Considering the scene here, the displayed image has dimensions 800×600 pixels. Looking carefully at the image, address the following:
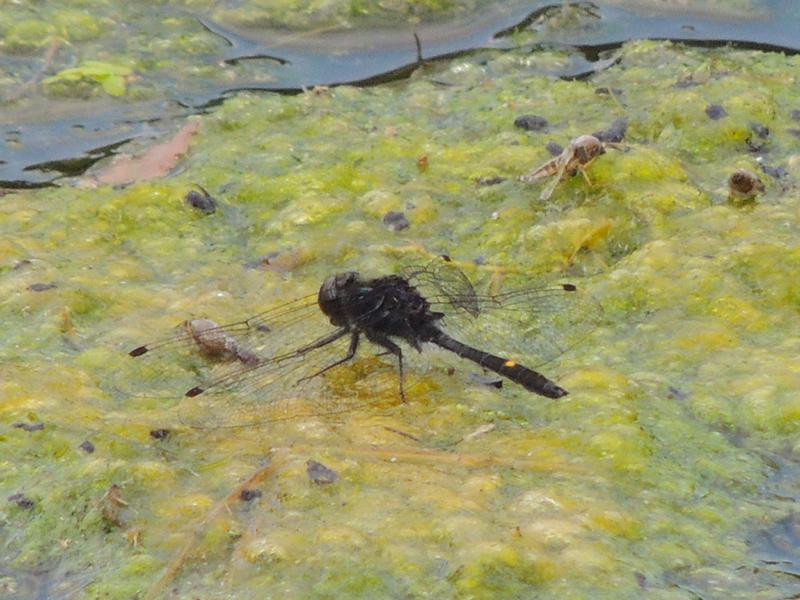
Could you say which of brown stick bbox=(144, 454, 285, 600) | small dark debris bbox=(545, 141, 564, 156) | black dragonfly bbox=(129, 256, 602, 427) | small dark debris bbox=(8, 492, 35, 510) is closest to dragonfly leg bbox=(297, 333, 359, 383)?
black dragonfly bbox=(129, 256, 602, 427)

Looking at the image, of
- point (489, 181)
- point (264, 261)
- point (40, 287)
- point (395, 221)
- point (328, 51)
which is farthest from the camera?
point (328, 51)

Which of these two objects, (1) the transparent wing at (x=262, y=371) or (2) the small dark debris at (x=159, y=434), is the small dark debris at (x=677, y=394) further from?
(2) the small dark debris at (x=159, y=434)

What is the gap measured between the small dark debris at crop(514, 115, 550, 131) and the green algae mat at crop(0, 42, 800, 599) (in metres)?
0.03

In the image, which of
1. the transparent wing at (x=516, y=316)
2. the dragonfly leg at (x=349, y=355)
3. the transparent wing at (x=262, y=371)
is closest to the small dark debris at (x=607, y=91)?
the transparent wing at (x=516, y=316)

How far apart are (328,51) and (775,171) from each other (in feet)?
7.20

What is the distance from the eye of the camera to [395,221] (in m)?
3.99

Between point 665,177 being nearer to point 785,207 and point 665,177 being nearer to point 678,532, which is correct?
point 785,207

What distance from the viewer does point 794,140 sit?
4270 mm

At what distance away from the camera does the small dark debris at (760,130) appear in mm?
4270

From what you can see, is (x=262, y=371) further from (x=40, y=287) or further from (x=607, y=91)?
(x=607, y=91)

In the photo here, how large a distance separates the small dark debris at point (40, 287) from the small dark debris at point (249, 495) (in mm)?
1261

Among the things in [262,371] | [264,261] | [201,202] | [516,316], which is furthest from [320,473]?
[201,202]

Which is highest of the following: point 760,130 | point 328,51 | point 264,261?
point 760,130

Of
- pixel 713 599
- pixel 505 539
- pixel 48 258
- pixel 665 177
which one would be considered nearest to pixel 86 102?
pixel 48 258
